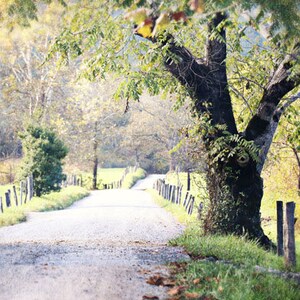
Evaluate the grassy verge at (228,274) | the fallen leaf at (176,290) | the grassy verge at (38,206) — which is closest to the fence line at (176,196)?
the grassy verge at (38,206)

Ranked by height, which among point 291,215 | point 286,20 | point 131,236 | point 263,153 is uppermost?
point 286,20

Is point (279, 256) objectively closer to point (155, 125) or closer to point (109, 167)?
point (155, 125)

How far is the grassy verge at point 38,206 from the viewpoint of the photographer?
763 inches

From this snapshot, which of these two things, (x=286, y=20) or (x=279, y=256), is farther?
(x=279, y=256)

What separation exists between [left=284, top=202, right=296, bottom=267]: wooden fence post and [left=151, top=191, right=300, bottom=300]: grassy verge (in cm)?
18

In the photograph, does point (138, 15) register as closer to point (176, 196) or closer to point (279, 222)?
point (279, 222)

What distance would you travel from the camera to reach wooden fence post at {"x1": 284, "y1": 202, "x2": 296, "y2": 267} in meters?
9.27

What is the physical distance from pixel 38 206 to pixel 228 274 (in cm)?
1852

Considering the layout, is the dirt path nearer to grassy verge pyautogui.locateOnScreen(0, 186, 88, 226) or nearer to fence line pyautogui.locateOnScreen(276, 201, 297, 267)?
fence line pyautogui.locateOnScreen(276, 201, 297, 267)

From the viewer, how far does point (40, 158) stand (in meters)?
30.0

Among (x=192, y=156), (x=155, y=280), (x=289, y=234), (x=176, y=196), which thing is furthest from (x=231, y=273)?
(x=176, y=196)

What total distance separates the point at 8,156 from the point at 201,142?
138ft

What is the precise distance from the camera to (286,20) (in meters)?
6.60

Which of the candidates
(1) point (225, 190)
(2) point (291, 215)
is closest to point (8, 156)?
(1) point (225, 190)
